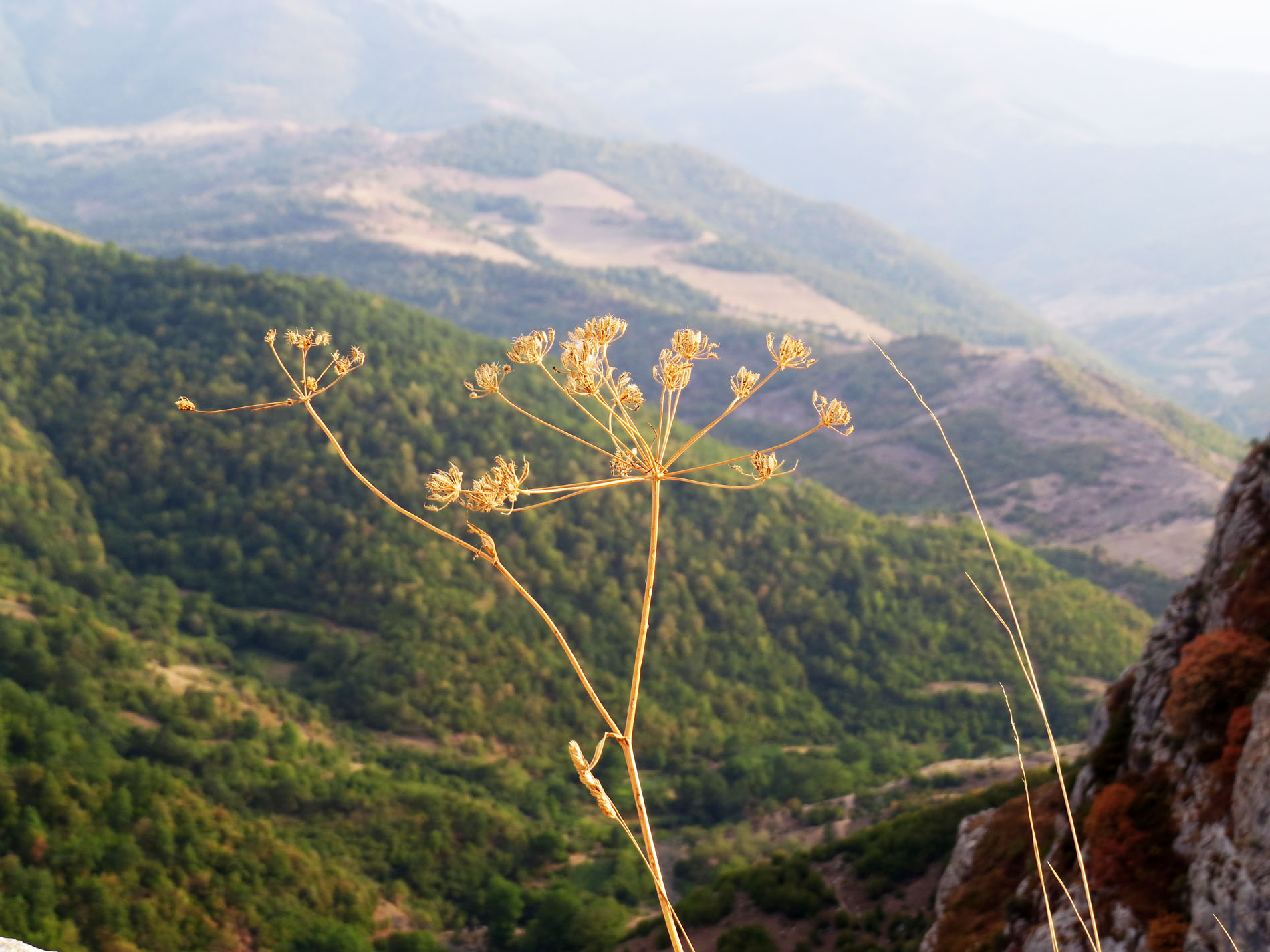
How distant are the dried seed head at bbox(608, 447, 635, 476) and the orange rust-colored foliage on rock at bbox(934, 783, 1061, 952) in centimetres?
2504

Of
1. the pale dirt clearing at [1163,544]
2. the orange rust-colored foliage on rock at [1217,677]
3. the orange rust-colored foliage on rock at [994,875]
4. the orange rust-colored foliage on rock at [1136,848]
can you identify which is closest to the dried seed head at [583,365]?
the orange rust-colored foliage on rock at [1136,848]

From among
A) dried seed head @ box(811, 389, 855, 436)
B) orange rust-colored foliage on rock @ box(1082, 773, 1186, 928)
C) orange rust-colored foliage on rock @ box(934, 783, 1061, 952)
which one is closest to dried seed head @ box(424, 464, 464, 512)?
dried seed head @ box(811, 389, 855, 436)

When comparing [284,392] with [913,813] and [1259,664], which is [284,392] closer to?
[913,813]

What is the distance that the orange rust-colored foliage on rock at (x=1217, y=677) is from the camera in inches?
938

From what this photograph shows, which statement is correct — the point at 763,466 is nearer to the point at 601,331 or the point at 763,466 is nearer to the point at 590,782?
the point at 601,331

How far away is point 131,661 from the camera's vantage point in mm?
87812

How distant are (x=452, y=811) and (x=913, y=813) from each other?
43.9 meters

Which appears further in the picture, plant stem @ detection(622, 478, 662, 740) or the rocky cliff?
the rocky cliff

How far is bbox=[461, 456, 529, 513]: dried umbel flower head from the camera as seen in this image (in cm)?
681

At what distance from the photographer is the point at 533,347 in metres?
8.02

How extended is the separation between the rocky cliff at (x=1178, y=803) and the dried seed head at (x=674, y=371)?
13.3 m

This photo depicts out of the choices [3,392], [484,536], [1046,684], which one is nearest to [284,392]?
[3,392]

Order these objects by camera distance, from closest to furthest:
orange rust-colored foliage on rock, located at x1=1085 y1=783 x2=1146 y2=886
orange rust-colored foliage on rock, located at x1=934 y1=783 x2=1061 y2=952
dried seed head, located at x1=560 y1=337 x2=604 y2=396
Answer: dried seed head, located at x1=560 y1=337 x2=604 y2=396, orange rust-colored foliage on rock, located at x1=1085 y1=783 x2=1146 y2=886, orange rust-colored foliage on rock, located at x1=934 y1=783 x2=1061 y2=952

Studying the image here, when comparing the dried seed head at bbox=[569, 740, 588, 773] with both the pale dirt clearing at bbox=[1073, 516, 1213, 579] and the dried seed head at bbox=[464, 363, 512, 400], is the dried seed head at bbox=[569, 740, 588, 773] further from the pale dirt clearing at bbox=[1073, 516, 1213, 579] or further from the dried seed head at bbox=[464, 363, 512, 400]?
the pale dirt clearing at bbox=[1073, 516, 1213, 579]
